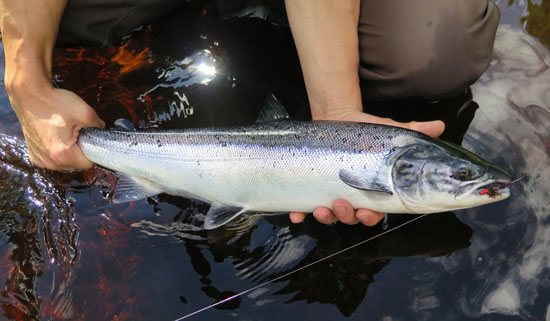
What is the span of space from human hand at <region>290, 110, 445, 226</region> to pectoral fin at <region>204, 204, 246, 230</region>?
328mm

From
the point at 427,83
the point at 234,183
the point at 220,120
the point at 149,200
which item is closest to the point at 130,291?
the point at 149,200

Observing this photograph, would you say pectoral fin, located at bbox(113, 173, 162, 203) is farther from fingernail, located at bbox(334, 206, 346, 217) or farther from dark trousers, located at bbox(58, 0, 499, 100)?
dark trousers, located at bbox(58, 0, 499, 100)

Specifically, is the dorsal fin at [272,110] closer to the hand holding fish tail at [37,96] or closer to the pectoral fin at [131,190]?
the pectoral fin at [131,190]

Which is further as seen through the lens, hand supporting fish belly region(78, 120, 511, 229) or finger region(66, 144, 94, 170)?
finger region(66, 144, 94, 170)

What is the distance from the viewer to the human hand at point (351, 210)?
2693mm

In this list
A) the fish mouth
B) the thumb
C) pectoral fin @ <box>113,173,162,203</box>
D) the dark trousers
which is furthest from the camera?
the dark trousers

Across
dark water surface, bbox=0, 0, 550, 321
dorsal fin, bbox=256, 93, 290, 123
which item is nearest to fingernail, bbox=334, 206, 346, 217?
dark water surface, bbox=0, 0, 550, 321

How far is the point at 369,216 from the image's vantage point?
276 centimetres

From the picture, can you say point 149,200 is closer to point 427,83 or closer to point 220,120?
point 220,120

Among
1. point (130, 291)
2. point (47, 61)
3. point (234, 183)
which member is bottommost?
point (130, 291)

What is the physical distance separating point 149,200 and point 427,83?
2079 mm

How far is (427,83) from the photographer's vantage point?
3.51 metres

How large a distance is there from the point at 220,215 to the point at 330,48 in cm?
124

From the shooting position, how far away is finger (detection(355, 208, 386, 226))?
2.74 metres
